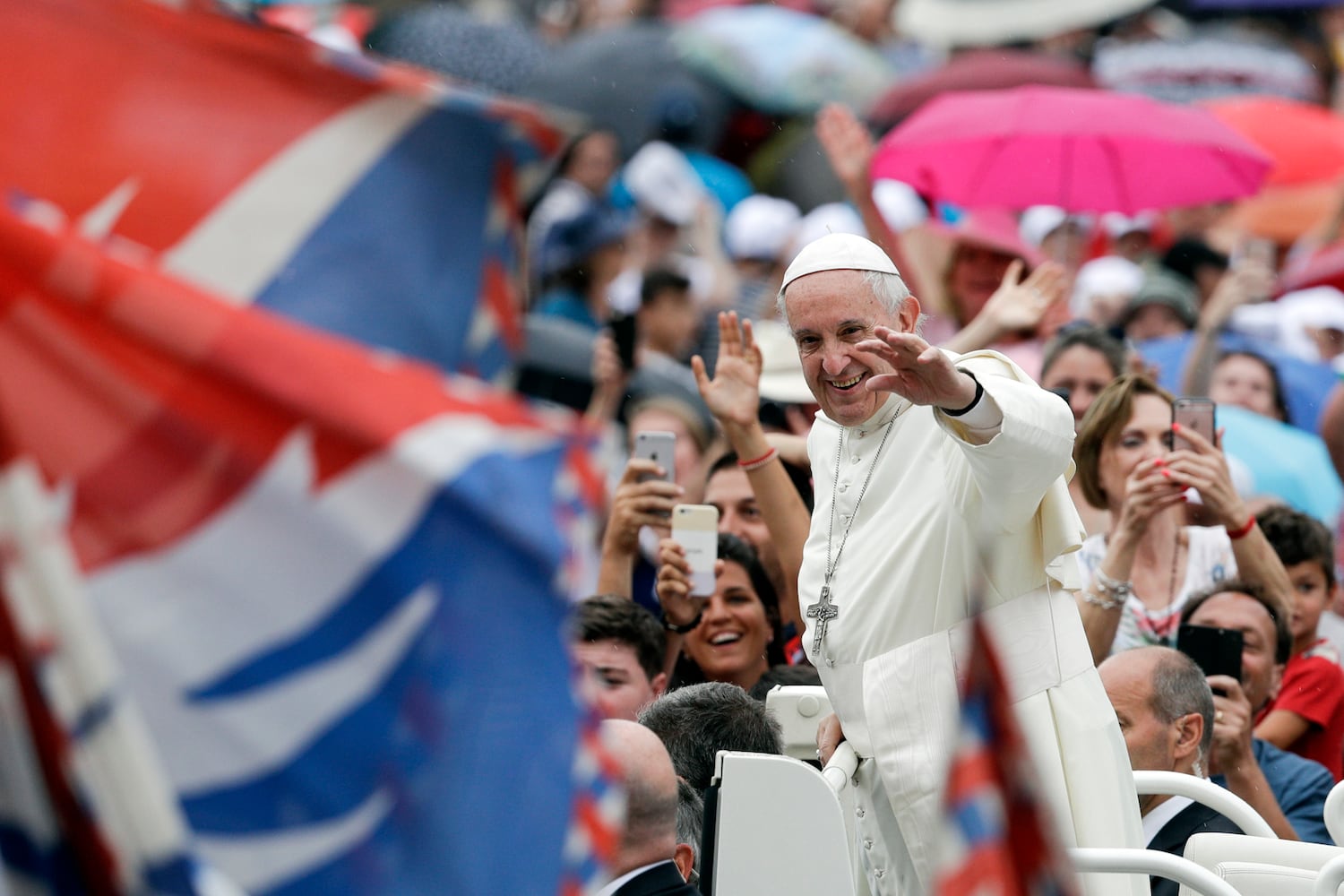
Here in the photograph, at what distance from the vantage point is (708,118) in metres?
14.6

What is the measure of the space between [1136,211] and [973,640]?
678 cm

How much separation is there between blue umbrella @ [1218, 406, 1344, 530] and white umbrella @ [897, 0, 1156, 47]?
22.2 ft

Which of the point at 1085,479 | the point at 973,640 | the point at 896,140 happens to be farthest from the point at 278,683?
the point at 896,140

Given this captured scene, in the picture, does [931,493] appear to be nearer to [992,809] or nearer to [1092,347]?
[992,809]

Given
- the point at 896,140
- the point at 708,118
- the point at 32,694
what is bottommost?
the point at 708,118

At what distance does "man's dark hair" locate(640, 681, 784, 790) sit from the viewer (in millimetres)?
4625

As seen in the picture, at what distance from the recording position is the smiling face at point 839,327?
410 cm

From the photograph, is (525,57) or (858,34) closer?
Result: (525,57)

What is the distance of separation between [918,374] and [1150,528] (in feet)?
8.54

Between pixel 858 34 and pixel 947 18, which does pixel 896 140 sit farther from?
pixel 858 34

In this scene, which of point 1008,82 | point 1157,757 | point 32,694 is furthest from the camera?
point 1008,82

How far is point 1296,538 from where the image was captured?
640 cm

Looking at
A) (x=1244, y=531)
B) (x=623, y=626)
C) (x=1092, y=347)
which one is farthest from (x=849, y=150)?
(x=623, y=626)

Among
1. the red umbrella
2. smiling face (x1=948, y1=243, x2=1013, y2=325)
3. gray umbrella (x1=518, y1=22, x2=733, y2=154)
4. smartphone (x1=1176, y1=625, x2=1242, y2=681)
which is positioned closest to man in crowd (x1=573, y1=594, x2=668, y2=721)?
smartphone (x1=1176, y1=625, x2=1242, y2=681)
